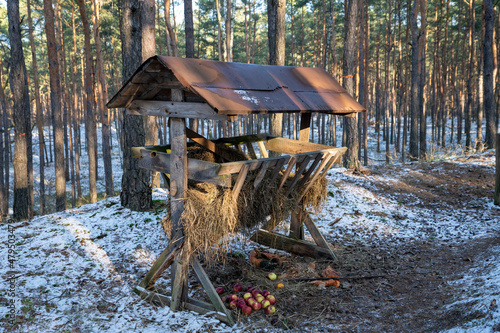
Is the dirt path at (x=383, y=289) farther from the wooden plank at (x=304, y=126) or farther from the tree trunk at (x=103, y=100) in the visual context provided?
the tree trunk at (x=103, y=100)

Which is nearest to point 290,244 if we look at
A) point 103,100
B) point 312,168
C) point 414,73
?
point 312,168

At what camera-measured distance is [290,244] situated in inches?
248

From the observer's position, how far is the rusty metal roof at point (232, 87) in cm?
396

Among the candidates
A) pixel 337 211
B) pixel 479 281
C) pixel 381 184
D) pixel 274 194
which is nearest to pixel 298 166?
pixel 274 194

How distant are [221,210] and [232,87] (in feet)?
5.15

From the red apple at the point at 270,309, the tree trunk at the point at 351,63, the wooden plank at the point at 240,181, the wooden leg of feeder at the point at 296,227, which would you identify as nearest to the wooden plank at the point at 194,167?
the wooden plank at the point at 240,181

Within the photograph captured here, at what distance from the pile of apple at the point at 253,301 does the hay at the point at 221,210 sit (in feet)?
1.99

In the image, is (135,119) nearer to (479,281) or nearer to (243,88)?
(243,88)

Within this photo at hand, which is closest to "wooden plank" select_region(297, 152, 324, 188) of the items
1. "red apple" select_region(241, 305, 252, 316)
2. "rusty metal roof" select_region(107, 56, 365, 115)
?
"rusty metal roof" select_region(107, 56, 365, 115)

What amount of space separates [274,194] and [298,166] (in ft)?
1.87

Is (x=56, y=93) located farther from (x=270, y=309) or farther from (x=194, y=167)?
(x=270, y=309)

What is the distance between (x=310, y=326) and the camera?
424 cm

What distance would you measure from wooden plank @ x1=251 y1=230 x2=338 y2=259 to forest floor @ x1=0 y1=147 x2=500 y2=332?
0.17 meters

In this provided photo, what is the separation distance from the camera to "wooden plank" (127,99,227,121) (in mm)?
4082
